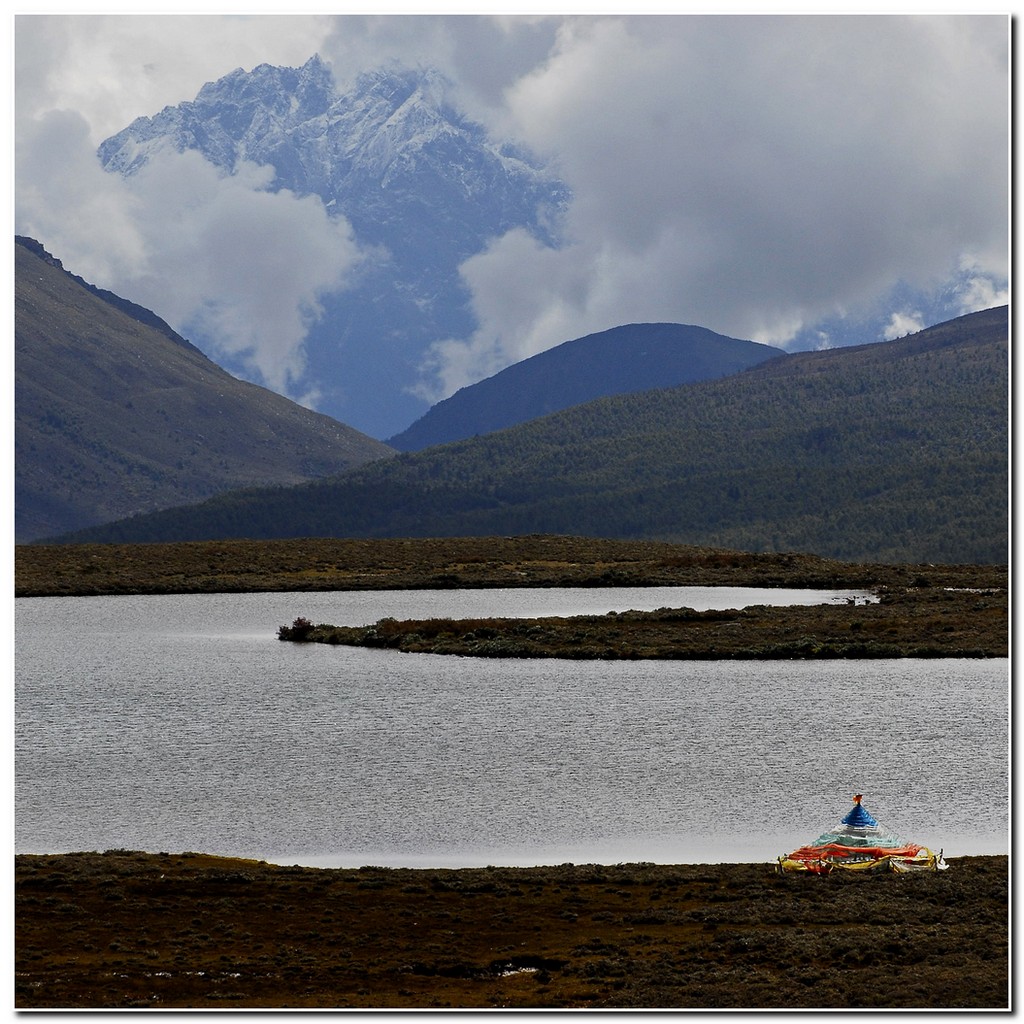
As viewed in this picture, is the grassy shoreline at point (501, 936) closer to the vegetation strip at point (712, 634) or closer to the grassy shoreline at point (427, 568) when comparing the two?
the vegetation strip at point (712, 634)

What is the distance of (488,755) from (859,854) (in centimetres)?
1286

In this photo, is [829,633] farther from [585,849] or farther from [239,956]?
[239,956]

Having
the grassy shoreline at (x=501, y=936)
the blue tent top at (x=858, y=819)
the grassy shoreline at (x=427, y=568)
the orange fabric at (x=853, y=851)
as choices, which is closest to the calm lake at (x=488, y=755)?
the orange fabric at (x=853, y=851)

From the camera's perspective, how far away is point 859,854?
80.8 feet

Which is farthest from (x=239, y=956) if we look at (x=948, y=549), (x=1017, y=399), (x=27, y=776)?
(x=948, y=549)

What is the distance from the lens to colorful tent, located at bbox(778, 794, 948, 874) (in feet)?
80.1

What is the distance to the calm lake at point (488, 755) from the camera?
2820cm

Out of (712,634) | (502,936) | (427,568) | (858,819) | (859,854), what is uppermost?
(427,568)

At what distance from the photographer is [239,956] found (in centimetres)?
2061

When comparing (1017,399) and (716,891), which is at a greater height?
(1017,399)

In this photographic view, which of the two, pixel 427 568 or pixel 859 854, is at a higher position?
pixel 427 568

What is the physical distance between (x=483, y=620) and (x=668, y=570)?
1374 inches

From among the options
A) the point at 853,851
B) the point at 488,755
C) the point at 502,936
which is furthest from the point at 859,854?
the point at 488,755

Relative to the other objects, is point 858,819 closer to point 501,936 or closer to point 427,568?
point 501,936
